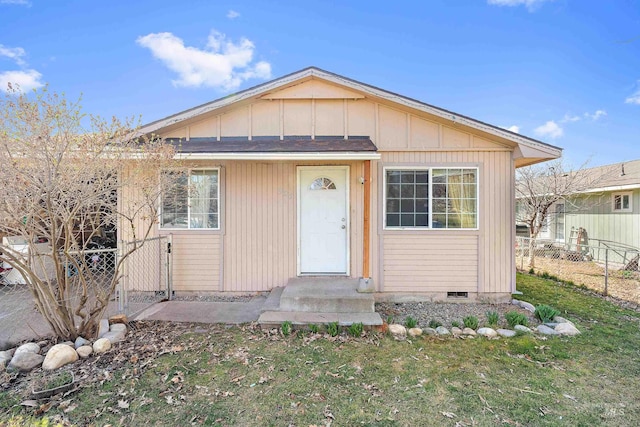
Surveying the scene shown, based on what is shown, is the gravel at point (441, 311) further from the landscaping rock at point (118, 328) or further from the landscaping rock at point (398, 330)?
the landscaping rock at point (118, 328)

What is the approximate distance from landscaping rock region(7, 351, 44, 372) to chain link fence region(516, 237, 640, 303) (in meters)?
8.98

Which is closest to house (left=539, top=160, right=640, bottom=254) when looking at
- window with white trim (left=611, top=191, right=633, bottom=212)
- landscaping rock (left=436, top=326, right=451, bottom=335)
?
window with white trim (left=611, top=191, right=633, bottom=212)

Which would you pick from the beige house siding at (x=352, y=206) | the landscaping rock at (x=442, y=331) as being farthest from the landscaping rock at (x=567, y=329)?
the landscaping rock at (x=442, y=331)

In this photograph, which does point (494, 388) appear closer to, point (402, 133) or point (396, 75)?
point (402, 133)

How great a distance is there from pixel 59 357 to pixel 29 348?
0.54 metres

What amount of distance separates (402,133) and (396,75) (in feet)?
25.8

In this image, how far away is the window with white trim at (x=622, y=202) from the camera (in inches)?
388

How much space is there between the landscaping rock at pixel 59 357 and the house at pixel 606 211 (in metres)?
11.7

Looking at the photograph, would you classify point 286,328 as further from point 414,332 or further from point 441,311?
point 441,311

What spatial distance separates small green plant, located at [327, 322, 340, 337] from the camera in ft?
12.8

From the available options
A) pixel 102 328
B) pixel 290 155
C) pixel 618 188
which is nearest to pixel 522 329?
pixel 290 155

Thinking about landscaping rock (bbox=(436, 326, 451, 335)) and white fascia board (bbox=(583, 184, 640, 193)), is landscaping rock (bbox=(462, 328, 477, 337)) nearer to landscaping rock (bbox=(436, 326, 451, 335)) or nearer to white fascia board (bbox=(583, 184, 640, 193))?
landscaping rock (bbox=(436, 326, 451, 335))

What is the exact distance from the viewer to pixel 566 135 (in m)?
16.3

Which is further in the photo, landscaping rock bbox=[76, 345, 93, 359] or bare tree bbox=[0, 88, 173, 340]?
landscaping rock bbox=[76, 345, 93, 359]
